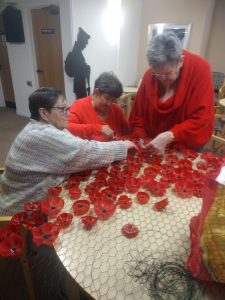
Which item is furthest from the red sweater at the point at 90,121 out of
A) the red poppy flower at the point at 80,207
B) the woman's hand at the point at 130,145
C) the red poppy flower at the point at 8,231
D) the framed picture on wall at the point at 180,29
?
the framed picture on wall at the point at 180,29

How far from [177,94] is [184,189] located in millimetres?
597

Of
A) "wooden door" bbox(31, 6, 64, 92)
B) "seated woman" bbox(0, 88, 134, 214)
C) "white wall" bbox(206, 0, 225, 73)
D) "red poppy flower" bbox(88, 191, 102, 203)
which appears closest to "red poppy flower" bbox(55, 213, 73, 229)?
"red poppy flower" bbox(88, 191, 102, 203)

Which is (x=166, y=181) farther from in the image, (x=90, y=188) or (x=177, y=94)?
(x=177, y=94)

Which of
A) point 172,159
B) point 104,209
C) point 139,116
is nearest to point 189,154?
point 172,159

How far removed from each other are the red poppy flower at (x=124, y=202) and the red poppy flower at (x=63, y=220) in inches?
7.8

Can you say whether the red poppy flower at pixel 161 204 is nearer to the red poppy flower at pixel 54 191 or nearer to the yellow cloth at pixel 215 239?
the yellow cloth at pixel 215 239

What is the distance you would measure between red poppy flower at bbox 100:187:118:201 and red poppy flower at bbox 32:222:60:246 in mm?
229

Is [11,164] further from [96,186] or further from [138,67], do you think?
[138,67]

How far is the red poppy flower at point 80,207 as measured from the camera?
79 cm

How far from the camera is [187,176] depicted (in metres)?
1.01

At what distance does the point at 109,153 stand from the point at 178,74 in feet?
2.05

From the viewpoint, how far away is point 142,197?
88 cm

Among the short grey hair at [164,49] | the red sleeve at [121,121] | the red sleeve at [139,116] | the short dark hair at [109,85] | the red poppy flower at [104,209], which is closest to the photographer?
the red poppy flower at [104,209]

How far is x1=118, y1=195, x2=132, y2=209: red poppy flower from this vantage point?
0.84m
